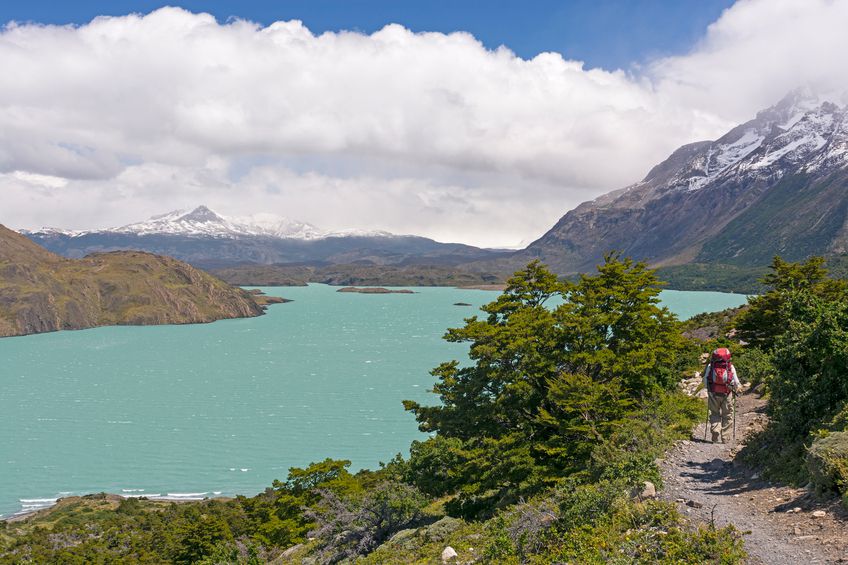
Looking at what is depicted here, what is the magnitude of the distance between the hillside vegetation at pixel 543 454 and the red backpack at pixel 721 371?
9.96 feet

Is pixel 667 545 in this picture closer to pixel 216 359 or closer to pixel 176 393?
pixel 176 393

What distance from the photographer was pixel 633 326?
3622 centimetres

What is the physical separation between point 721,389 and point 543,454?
28.3ft

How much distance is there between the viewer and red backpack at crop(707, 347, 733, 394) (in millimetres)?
23625

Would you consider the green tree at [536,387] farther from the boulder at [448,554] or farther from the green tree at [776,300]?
the green tree at [776,300]

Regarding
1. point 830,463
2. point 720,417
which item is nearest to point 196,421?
point 720,417

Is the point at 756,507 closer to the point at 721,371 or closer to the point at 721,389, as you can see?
the point at 721,371

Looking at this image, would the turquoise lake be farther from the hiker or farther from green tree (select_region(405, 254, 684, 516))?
the hiker

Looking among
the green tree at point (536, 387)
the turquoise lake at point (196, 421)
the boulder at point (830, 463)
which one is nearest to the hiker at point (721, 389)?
the green tree at point (536, 387)

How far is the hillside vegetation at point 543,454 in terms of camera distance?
1638 cm

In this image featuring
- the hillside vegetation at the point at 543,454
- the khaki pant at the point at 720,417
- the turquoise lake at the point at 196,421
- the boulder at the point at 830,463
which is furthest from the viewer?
the turquoise lake at the point at 196,421

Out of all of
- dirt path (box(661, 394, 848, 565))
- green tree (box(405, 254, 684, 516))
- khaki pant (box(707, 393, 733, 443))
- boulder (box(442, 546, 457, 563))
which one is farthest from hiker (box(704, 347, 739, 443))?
boulder (box(442, 546, 457, 563))

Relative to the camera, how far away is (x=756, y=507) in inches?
658

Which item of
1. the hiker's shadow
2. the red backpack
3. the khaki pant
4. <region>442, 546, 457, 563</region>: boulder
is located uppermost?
the red backpack
